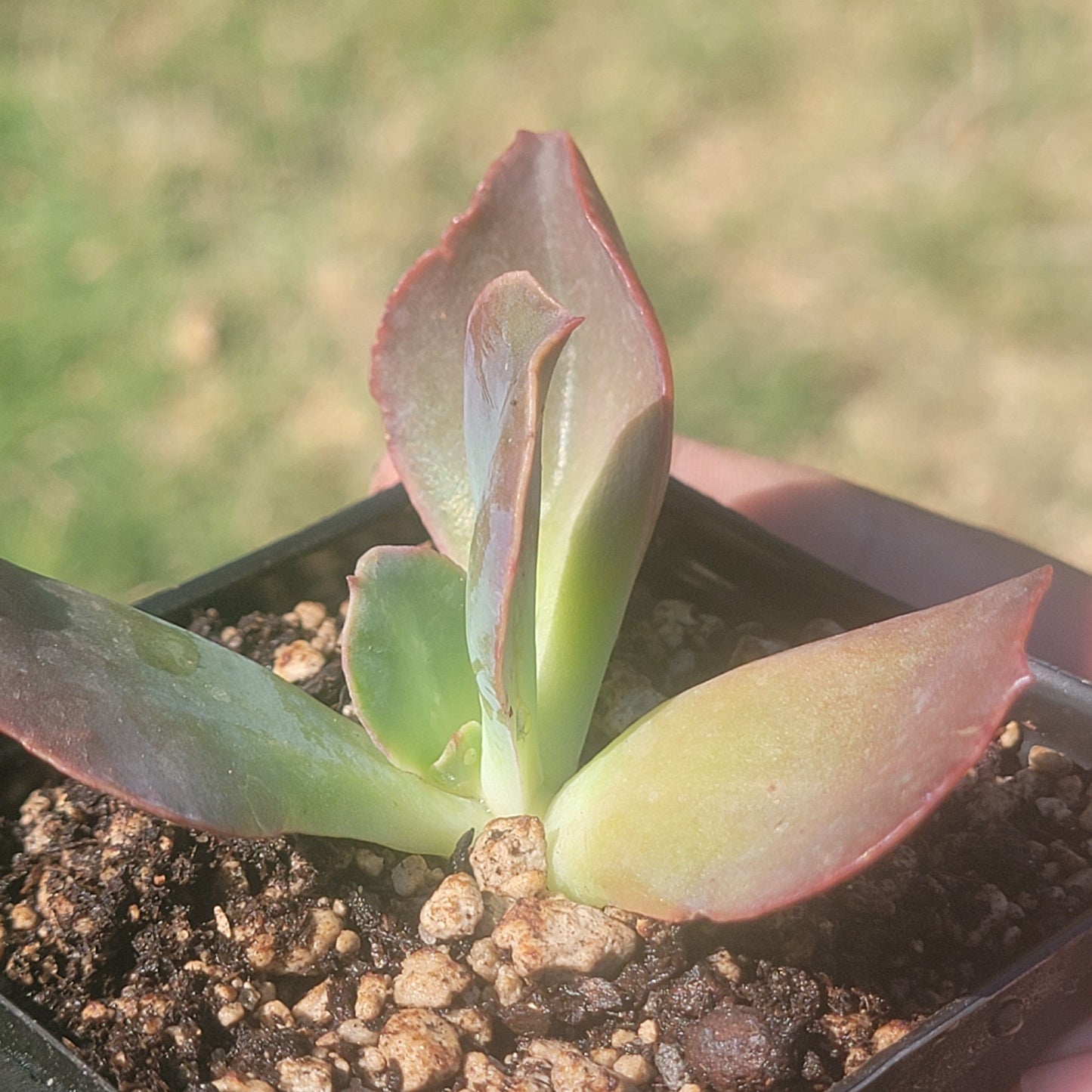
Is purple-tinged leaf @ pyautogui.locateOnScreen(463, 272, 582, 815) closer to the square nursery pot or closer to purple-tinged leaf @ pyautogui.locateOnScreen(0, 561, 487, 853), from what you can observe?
purple-tinged leaf @ pyautogui.locateOnScreen(0, 561, 487, 853)

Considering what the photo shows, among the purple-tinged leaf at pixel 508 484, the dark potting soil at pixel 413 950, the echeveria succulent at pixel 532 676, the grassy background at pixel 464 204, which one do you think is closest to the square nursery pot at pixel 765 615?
the dark potting soil at pixel 413 950

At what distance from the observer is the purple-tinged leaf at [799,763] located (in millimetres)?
581

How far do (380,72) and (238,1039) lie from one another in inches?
83.7

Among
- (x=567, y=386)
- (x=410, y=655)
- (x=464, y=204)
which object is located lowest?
(x=464, y=204)

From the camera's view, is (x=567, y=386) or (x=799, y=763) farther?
(x=567, y=386)

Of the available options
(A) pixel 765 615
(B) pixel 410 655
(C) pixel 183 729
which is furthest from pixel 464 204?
(C) pixel 183 729

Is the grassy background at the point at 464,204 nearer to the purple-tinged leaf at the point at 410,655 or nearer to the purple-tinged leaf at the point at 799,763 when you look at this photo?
the purple-tinged leaf at the point at 410,655

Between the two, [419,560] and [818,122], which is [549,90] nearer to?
[818,122]

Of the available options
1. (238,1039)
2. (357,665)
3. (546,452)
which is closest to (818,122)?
(546,452)

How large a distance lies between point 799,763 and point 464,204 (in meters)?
1.80

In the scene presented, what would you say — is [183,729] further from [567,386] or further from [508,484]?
[567,386]

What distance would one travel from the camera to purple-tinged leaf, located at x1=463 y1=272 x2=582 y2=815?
1.96 ft

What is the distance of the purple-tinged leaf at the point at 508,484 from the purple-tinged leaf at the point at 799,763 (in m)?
0.08

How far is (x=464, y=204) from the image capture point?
89.6 inches
